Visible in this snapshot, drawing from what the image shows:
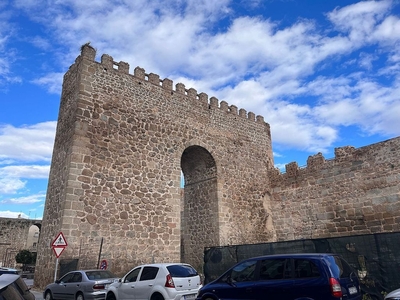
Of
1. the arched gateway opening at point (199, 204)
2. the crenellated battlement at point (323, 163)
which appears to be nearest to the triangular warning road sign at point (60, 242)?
the arched gateway opening at point (199, 204)

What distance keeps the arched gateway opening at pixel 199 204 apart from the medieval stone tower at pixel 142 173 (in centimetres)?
5

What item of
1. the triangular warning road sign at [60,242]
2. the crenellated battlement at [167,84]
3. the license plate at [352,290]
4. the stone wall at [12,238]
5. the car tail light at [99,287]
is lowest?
the car tail light at [99,287]

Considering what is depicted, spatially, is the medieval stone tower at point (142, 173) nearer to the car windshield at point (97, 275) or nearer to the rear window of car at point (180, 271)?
the car windshield at point (97, 275)

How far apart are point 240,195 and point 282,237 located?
359cm

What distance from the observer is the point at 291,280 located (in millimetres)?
5887

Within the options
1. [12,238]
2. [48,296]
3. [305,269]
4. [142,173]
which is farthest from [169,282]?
[12,238]

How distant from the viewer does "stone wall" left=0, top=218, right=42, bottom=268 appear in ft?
81.7

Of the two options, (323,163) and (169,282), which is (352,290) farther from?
(323,163)

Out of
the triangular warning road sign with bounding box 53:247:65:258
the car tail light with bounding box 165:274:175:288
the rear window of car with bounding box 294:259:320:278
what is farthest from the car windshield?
the rear window of car with bounding box 294:259:320:278

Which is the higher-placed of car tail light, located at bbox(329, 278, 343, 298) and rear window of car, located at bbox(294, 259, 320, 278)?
rear window of car, located at bbox(294, 259, 320, 278)

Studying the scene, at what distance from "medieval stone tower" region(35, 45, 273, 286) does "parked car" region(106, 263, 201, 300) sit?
3.85 meters

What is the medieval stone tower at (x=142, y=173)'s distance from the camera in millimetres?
12430

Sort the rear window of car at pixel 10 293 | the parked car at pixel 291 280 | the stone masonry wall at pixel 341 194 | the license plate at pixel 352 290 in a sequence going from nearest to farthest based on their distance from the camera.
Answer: the rear window of car at pixel 10 293 → the parked car at pixel 291 280 → the license plate at pixel 352 290 → the stone masonry wall at pixel 341 194

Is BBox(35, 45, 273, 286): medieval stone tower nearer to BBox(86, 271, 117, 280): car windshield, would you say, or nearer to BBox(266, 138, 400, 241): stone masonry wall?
BBox(266, 138, 400, 241): stone masonry wall
